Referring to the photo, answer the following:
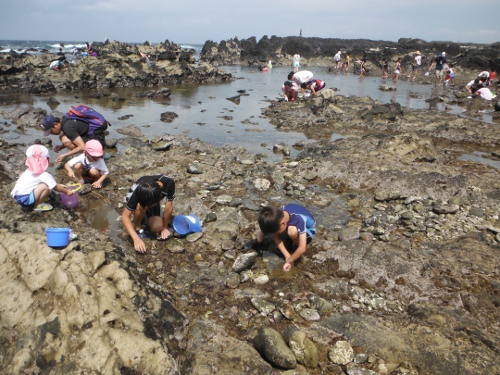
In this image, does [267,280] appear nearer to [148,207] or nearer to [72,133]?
[148,207]

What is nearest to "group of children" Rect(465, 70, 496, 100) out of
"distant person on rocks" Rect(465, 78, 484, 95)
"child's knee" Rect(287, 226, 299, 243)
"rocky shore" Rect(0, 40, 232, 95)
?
"distant person on rocks" Rect(465, 78, 484, 95)

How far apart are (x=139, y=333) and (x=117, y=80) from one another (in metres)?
22.2

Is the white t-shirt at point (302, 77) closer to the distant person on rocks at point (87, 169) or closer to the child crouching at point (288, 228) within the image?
the distant person on rocks at point (87, 169)

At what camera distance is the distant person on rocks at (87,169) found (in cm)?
709

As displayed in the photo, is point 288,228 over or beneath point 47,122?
beneath

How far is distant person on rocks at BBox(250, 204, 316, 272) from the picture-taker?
4.60 metres

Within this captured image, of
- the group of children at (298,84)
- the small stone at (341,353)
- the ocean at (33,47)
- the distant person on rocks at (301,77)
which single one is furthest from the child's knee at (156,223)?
the ocean at (33,47)

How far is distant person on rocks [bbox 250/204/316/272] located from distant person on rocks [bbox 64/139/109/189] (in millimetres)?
3938

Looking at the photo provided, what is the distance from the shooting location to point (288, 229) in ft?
16.3

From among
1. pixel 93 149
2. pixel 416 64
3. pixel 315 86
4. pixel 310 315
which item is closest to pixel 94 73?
pixel 315 86

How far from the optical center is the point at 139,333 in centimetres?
314

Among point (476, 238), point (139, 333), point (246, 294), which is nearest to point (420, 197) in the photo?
point (476, 238)

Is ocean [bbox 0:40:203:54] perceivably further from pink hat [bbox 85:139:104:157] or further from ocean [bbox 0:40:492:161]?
pink hat [bbox 85:139:104:157]

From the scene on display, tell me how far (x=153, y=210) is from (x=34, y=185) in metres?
1.92
